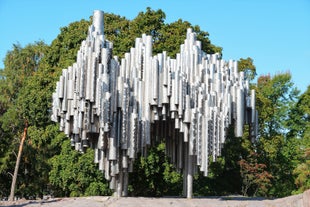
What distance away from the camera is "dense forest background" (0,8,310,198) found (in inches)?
1022

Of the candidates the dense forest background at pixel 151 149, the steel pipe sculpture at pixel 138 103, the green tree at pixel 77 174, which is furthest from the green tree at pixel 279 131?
the steel pipe sculpture at pixel 138 103

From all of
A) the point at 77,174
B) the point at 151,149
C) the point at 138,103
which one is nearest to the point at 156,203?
the point at 138,103

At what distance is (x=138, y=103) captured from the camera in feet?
55.8

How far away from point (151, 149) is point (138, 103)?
27.9 ft

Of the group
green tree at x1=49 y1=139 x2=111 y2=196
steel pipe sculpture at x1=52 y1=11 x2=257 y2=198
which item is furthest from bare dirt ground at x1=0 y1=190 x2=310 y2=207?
green tree at x1=49 y1=139 x2=111 y2=196

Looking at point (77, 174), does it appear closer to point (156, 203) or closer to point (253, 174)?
point (156, 203)

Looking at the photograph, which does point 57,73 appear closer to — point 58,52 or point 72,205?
point 58,52

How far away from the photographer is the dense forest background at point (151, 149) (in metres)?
26.0

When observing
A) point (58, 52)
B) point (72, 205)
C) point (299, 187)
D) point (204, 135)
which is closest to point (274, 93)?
point (299, 187)

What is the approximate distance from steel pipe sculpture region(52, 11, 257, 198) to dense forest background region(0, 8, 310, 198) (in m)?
7.73

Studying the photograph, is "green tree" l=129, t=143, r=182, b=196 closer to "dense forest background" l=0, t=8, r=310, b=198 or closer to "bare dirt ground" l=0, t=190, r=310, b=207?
"dense forest background" l=0, t=8, r=310, b=198

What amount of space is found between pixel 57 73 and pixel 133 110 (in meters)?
12.1

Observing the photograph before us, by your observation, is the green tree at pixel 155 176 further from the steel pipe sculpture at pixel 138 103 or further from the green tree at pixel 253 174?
the steel pipe sculpture at pixel 138 103

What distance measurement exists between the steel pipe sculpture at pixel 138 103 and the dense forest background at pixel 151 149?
773 centimetres
